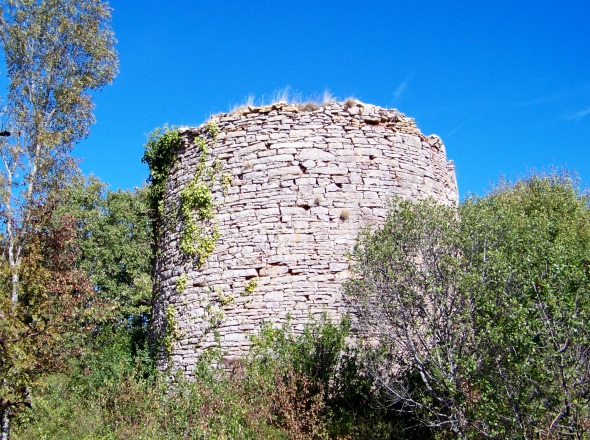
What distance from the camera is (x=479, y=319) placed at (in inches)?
263

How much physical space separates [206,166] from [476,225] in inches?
205

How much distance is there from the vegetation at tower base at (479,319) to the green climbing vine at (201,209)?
285 centimetres

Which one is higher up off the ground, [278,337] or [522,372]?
[278,337]

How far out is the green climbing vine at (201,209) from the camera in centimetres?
1005

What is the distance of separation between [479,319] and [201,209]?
17.9ft

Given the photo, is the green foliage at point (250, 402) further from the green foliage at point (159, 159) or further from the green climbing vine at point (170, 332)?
the green foliage at point (159, 159)

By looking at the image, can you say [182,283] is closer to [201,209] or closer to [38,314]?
[201,209]

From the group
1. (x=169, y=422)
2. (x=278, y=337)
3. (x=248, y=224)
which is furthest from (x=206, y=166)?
(x=169, y=422)

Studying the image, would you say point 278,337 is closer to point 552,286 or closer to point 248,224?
point 248,224

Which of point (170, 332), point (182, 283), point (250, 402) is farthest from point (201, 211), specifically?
point (250, 402)

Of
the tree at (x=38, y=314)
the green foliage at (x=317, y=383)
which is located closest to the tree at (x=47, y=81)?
the tree at (x=38, y=314)

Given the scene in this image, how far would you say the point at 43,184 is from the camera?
13.5 meters

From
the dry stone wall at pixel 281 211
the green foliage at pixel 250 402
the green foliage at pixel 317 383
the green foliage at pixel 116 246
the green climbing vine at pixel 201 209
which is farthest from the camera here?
the green foliage at pixel 116 246

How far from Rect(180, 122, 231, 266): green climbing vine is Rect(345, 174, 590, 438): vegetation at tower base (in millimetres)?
2853
